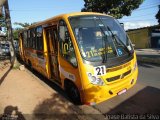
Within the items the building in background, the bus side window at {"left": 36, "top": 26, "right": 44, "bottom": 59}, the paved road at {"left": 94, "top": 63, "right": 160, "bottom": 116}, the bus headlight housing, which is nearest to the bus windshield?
the bus headlight housing

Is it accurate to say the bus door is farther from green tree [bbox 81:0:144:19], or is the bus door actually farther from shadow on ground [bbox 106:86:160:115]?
green tree [bbox 81:0:144:19]

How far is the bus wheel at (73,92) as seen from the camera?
21.7 feet

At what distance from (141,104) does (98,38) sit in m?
→ 2.21

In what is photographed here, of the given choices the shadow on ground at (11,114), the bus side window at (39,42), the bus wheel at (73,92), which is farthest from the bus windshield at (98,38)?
the bus side window at (39,42)

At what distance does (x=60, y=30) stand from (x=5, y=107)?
9.22 ft

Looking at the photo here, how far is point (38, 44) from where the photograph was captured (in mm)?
10023

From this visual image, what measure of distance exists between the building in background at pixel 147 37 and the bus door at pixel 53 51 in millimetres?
30559

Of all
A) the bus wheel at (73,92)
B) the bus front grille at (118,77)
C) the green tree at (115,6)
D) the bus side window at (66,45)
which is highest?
the green tree at (115,6)

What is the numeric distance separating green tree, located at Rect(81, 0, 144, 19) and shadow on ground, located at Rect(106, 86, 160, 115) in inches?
829

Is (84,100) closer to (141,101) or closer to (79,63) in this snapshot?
(79,63)

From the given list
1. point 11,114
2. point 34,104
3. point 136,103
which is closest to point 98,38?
point 136,103

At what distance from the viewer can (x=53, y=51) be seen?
8.13 meters

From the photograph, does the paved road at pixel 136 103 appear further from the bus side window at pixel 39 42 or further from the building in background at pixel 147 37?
the building in background at pixel 147 37

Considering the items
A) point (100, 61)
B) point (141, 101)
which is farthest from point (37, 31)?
point (141, 101)
